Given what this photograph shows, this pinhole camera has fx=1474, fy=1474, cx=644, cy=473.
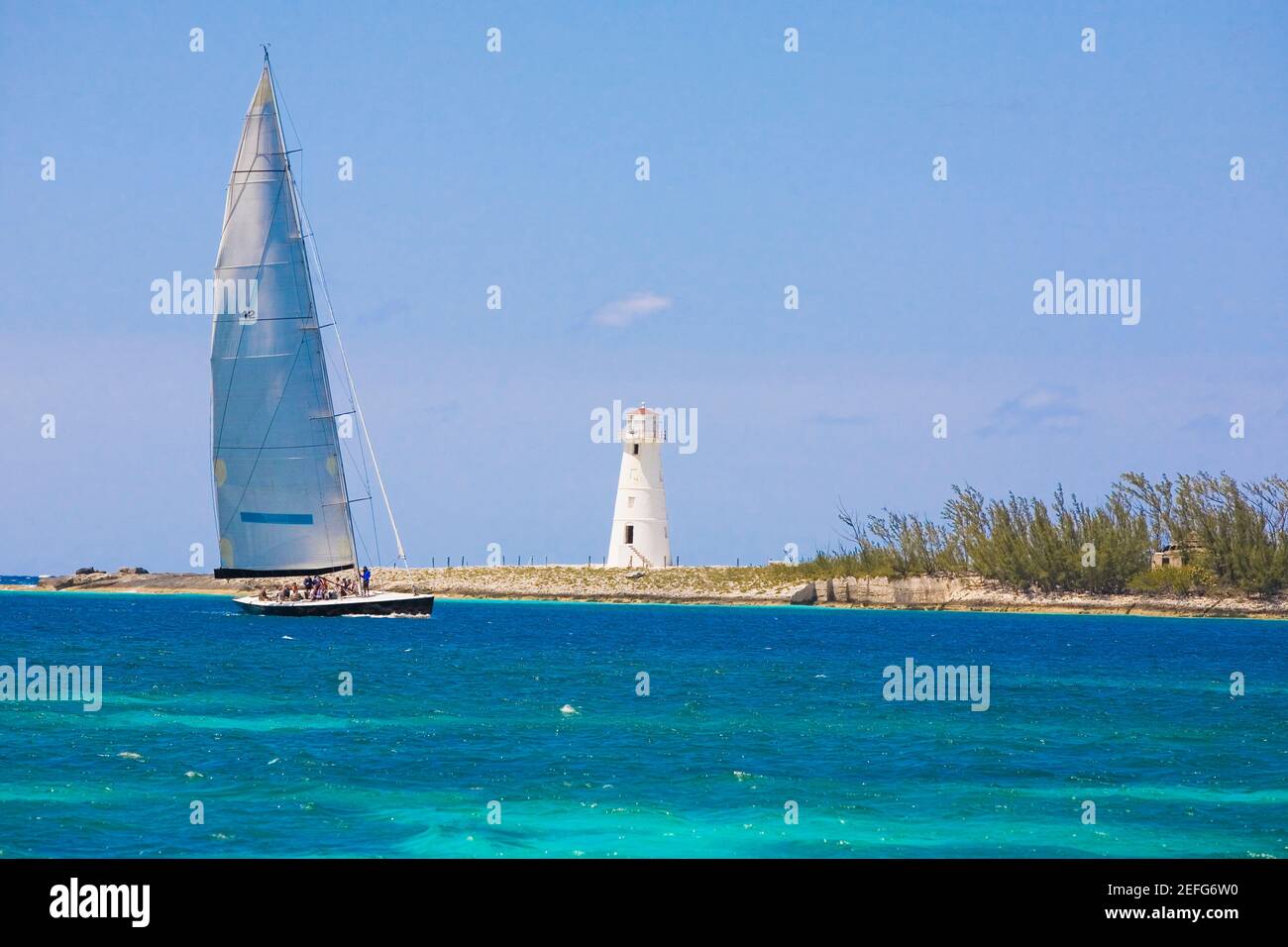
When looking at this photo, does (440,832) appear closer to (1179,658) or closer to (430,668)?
(430,668)

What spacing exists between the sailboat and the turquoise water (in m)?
6.43

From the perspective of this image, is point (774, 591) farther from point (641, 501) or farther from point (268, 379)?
point (268, 379)

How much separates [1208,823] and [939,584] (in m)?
94.0

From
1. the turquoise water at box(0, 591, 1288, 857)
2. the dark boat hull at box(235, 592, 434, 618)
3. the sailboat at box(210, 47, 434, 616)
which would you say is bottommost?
the turquoise water at box(0, 591, 1288, 857)

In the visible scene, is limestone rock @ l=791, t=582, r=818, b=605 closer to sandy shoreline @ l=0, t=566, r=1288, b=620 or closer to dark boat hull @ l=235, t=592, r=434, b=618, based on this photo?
sandy shoreline @ l=0, t=566, r=1288, b=620

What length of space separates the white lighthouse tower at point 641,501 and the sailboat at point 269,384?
42.4 m

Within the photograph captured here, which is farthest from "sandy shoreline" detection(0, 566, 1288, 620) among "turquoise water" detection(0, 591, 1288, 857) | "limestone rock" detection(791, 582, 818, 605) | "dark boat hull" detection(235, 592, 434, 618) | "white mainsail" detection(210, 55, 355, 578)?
"turquoise water" detection(0, 591, 1288, 857)

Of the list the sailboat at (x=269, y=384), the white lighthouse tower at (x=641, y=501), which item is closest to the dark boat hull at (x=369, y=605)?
the sailboat at (x=269, y=384)

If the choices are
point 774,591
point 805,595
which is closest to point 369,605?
point 774,591

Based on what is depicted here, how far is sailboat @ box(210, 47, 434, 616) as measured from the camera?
6319cm

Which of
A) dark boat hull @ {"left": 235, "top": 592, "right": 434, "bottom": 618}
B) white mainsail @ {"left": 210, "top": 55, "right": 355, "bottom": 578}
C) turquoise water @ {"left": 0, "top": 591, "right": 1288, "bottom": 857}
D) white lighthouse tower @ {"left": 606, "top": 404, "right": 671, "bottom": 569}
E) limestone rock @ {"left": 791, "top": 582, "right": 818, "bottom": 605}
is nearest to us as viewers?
turquoise water @ {"left": 0, "top": 591, "right": 1288, "bottom": 857}

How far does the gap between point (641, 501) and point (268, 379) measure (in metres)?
47.8

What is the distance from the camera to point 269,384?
207 feet
